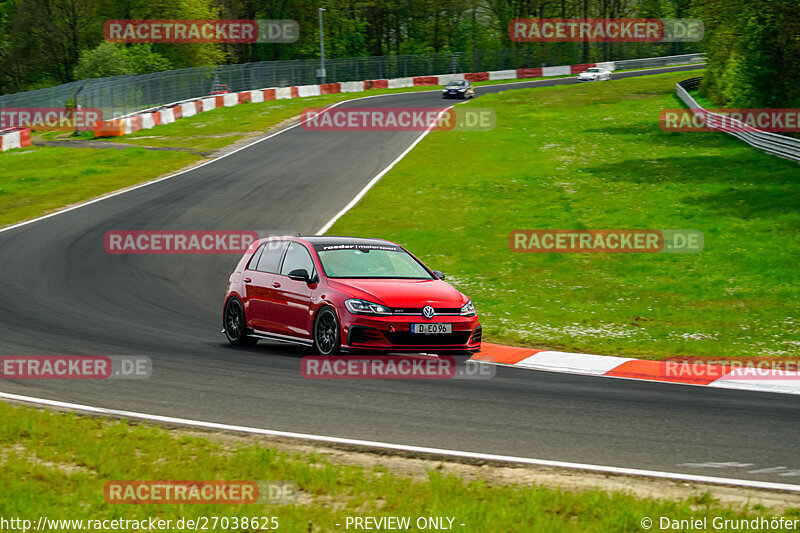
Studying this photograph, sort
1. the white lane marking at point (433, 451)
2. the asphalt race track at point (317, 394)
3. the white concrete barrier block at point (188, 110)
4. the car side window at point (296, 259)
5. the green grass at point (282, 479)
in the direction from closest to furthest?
the green grass at point (282, 479)
the white lane marking at point (433, 451)
the asphalt race track at point (317, 394)
the car side window at point (296, 259)
the white concrete barrier block at point (188, 110)

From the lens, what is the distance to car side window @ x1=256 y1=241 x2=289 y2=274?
13.3 metres

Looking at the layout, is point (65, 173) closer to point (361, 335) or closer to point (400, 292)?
point (400, 292)

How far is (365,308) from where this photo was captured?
11.4 metres

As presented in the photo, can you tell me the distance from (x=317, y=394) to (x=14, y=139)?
35.7 metres

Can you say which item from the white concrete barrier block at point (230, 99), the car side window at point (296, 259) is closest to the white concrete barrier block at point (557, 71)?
the white concrete barrier block at point (230, 99)

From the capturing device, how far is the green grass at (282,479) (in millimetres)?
5797

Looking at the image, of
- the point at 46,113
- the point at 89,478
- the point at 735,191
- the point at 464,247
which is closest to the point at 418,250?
the point at 464,247

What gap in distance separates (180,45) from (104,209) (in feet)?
194

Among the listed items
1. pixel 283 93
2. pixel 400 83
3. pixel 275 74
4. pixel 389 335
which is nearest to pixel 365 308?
pixel 389 335

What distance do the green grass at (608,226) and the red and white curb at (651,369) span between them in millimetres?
811

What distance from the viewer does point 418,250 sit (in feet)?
70.9

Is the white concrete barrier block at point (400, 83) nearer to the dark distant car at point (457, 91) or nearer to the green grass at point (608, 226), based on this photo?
the dark distant car at point (457, 91)

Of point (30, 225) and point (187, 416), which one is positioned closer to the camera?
point (187, 416)

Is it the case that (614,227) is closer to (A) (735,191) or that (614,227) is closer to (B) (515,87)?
(A) (735,191)
